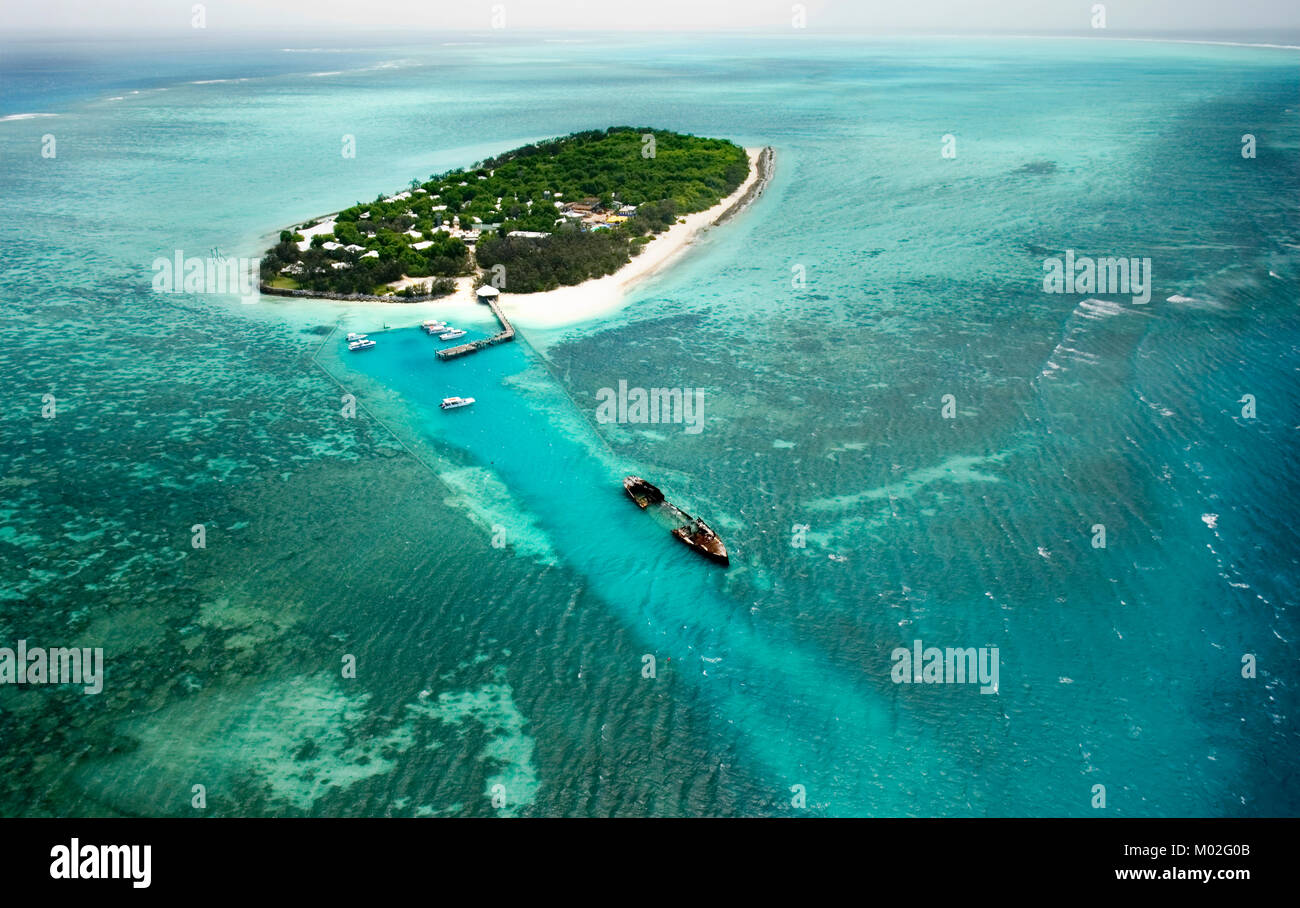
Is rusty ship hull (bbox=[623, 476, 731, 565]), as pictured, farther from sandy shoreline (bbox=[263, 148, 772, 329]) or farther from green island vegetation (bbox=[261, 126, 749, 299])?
green island vegetation (bbox=[261, 126, 749, 299])

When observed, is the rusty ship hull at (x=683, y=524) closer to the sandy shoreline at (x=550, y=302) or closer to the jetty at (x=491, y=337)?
the jetty at (x=491, y=337)

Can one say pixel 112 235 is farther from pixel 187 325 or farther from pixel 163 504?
pixel 163 504

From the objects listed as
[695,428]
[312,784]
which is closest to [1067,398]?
[695,428]

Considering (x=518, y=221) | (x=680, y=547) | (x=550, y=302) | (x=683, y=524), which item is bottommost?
(x=680, y=547)

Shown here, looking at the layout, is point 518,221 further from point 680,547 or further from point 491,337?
point 680,547

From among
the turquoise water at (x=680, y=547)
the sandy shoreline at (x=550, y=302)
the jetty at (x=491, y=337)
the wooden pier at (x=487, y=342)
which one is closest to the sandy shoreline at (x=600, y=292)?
the sandy shoreline at (x=550, y=302)

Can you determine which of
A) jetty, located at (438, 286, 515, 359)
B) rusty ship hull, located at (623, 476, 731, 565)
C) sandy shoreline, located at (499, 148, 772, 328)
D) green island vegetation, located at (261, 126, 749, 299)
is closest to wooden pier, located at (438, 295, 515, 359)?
jetty, located at (438, 286, 515, 359)

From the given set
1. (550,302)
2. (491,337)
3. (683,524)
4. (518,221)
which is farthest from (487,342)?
(518,221)
